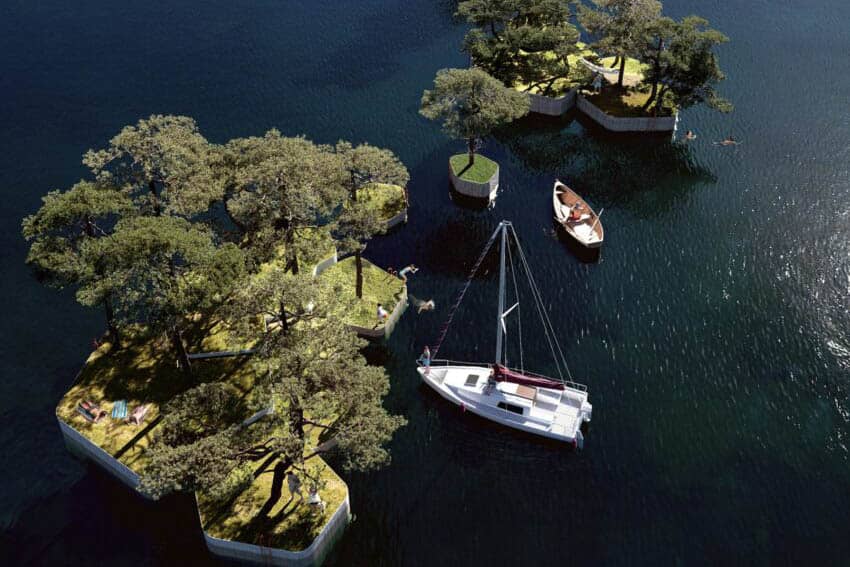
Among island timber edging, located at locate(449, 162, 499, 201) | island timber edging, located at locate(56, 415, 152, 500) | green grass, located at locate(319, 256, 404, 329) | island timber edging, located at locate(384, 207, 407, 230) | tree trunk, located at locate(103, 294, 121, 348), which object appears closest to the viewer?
island timber edging, located at locate(56, 415, 152, 500)

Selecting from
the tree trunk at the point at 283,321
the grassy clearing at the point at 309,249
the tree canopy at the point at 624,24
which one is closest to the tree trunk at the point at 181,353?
the tree trunk at the point at 283,321

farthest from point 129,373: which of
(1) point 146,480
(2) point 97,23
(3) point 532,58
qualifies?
(2) point 97,23

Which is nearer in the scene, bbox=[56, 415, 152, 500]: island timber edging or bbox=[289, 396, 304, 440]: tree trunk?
bbox=[289, 396, 304, 440]: tree trunk

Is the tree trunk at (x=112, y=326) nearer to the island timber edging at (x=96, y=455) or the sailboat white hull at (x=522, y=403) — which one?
the island timber edging at (x=96, y=455)

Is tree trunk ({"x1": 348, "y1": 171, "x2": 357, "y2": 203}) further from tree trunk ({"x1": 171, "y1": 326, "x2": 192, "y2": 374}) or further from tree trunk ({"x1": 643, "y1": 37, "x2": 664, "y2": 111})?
tree trunk ({"x1": 643, "y1": 37, "x2": 664, "y2": 111})

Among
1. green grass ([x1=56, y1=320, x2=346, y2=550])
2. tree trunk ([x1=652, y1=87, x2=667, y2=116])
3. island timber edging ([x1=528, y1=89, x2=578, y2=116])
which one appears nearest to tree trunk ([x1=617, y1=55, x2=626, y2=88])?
island timber edging ([x1=528, y1=89, x2=578, y2=116])

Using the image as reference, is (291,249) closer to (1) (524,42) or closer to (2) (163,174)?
(2) (163,174)

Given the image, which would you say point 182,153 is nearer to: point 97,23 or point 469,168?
point 469,168
